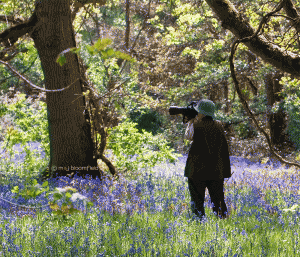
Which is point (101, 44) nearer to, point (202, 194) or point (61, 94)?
point (202, 194)

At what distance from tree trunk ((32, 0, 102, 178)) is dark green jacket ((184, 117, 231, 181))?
338 centimetres

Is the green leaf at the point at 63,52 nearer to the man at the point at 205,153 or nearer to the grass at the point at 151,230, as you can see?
the grass at the point at 151,230

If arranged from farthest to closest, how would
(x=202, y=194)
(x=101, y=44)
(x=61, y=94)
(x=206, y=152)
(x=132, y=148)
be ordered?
(x=132, y=148)
(x=61, y=94)
(x=202, y=194)
(x=206, y=152)
(x=101, y=44)

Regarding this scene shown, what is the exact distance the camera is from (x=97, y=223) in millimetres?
3994

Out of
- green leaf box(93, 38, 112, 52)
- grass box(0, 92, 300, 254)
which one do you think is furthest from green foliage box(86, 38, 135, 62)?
grass box(0, 92, 300, 254)

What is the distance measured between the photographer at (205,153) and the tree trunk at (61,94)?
10.9ft

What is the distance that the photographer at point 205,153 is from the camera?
4.47m

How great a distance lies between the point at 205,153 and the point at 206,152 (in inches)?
0.8

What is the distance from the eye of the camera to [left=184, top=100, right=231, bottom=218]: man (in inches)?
176

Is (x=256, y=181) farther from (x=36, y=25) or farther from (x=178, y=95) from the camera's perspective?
(x=178, y=95)

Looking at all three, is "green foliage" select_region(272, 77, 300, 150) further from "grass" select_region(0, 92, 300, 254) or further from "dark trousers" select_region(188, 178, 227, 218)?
"dark trousers" select_region(188, 178, 227, 218)

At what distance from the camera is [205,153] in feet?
14.8

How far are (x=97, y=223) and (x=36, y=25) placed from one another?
4.90 m

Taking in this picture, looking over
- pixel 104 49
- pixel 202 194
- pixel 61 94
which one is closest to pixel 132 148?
pixel 61 94
